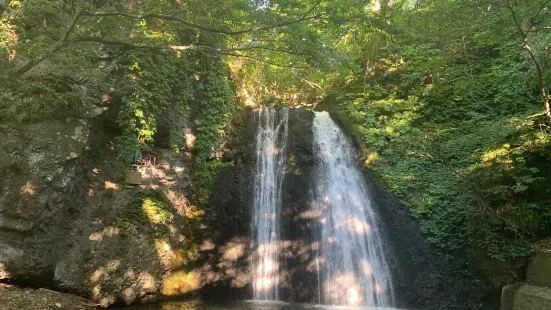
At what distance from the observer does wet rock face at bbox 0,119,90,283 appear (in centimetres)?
560

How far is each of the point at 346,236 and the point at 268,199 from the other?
222 centimetres

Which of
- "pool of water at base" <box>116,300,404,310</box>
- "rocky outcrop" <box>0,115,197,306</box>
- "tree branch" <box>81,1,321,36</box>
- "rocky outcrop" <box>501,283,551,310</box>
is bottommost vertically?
"pool of water at base" <box>116,300,404,310</box>

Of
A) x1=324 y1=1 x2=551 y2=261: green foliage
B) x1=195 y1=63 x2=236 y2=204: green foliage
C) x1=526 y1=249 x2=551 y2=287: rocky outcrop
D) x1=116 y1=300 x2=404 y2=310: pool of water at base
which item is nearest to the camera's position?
x1=526 y1=249 x2=551 y2=287: rocky outcrop

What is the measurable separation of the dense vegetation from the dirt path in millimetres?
2867

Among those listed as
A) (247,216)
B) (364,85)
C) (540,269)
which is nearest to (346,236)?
(247,216)

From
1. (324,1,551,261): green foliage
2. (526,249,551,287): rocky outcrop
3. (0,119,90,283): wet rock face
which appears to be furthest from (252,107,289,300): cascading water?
(526,249,551,287): rocky outcrop

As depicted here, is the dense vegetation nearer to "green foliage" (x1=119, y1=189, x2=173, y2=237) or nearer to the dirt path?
"green foliage" (x1=119, y1=189, x2=173, y2=237)

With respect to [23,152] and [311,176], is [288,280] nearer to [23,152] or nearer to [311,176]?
[311,176]

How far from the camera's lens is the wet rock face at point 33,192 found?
560cm

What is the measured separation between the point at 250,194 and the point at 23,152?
510 centimetres

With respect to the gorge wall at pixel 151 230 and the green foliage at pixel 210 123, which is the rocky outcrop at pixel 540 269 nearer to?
the gorge wall at pixel 151 230

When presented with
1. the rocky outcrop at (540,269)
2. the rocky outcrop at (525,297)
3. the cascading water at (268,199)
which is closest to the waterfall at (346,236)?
the cascading water at (268,199)

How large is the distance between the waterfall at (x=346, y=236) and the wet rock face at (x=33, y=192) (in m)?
5.49

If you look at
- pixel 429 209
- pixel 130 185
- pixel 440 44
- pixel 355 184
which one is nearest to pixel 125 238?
pixel 130 185
